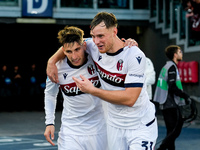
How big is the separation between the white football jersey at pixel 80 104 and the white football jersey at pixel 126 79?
1.20 ft

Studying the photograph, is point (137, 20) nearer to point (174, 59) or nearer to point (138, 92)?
point (174, 59)

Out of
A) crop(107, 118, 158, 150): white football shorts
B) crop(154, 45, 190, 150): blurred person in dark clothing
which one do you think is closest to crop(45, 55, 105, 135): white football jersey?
crop(107, 118, 158, 150): white football shorts

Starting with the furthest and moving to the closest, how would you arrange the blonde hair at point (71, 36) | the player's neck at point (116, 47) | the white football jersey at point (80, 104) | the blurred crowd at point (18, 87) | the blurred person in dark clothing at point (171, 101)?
the blurred crowd at point (18, 87) → the blurred person in dark clothing at point (171, 101) → the white football jersey at point (80, 104) → the blonde hair at point (71, 36) → the player's neck at point (116, 47)

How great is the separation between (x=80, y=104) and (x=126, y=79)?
2.77ft

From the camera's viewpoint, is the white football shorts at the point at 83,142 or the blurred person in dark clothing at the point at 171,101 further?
the blurred person in dark clothing at the point at 171,101

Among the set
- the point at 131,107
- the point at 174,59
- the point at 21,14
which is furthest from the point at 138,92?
the point at 21,14

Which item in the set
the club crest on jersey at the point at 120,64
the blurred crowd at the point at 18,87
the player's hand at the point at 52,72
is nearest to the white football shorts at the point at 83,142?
the player's hand at the point at 52,72

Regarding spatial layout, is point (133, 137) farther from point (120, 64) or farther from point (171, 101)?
point (171, 101)

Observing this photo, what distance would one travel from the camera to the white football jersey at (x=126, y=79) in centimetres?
389

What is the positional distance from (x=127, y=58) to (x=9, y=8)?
14.0 metres

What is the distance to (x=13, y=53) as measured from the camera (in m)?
24.3

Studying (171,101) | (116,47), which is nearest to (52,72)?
(116,47)

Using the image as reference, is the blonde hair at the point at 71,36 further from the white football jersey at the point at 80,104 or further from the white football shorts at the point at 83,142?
the white football shorts at the point at 83,142

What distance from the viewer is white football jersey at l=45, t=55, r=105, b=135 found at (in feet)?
14.8
